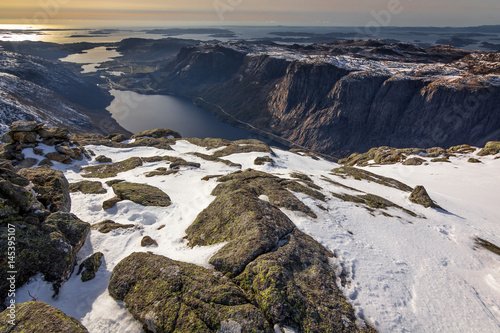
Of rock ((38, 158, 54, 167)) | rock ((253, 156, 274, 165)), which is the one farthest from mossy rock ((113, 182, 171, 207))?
rock ((38, 158, 54, 167))

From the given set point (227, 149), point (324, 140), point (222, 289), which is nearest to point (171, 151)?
point (227, 149)

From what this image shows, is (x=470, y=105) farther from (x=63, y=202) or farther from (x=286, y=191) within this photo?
(x=63, y=202)

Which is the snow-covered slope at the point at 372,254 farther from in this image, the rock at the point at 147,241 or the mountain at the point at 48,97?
the mountain at the point at 48,97

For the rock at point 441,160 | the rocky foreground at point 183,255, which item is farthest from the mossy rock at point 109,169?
the rock at point 441,160

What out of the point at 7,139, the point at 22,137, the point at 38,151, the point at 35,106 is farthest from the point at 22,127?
the point at 35,106

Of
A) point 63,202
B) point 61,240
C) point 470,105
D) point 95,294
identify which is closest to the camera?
point 95,294

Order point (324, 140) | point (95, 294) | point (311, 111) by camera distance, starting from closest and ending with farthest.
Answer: point (95, 294) → point (324, 140) → point (311, 111)

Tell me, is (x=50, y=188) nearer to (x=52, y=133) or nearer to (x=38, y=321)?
(x=38, y=321)
